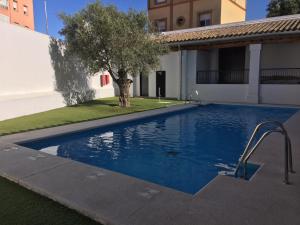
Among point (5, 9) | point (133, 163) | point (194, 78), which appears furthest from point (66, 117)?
point (5, 9)

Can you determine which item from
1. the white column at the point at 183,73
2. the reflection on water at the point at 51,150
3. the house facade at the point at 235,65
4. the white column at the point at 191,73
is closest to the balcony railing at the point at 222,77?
the house facade at the point at 235,65

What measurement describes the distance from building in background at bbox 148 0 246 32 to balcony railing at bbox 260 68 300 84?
9209 millimetres

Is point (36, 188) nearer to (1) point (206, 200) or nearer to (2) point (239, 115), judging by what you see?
(1) point (206, 200)

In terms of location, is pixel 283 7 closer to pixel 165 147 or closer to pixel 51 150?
pixel 165 147

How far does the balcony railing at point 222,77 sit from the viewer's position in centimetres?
1975

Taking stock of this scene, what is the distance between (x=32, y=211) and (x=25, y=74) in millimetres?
11186

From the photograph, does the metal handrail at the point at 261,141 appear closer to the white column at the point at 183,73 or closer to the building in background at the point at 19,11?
the white column at the point at 183,73

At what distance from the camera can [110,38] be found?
40.9 ft

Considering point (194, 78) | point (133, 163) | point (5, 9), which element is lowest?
point (133, 163)

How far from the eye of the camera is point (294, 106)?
1525 cm

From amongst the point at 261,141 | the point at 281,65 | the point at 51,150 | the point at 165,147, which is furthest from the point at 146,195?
the point at 281,65

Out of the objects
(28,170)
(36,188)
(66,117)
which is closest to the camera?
(36,188)

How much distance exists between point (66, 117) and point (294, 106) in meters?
13.2

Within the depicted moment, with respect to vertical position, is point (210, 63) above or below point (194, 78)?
above
